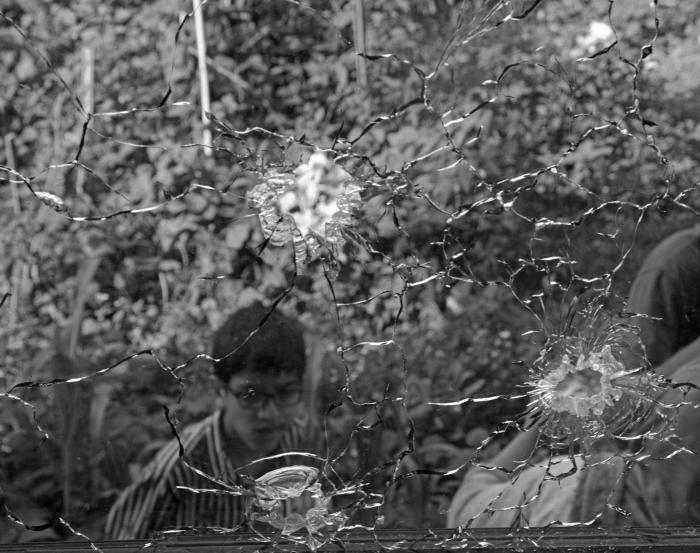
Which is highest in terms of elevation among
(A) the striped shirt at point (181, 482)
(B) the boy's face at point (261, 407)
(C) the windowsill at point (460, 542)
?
(B) the boy's face at point (261, 407)

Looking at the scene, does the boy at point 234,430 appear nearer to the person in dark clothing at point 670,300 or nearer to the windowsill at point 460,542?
the windowsill at point 460,542

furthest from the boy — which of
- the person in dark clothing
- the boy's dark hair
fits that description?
the person in dark clothing

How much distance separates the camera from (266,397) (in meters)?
0.75

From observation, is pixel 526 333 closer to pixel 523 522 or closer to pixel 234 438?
pixel 523 522

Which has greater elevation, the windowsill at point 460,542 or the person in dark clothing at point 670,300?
the person in dark clothing at point 670,300

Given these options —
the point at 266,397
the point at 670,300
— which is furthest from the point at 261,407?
the point at 670,300

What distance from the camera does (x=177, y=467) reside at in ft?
2.43

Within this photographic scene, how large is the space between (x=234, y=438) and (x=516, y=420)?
268mm

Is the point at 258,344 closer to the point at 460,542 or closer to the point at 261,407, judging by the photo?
the point at 261,407

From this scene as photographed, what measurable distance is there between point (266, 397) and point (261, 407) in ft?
0.03

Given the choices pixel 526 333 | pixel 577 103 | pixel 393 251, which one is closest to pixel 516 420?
pixel 526 333

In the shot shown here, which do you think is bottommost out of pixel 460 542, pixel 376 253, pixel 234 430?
pixel 460 542

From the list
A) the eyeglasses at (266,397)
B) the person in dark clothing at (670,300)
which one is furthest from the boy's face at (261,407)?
the person in dark clothing at (670,300)

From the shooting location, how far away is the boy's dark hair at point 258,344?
74 cm
